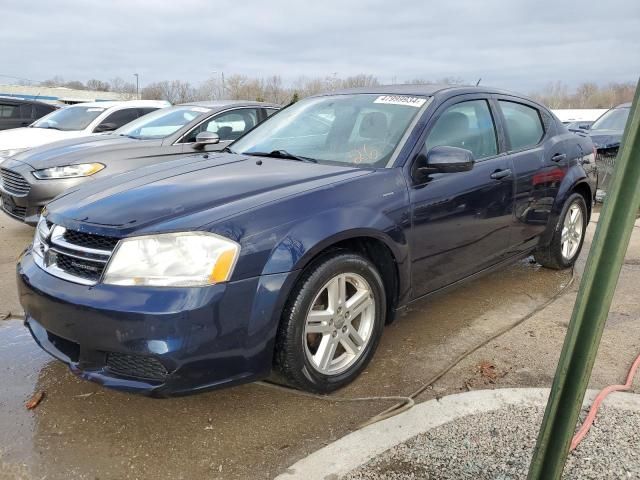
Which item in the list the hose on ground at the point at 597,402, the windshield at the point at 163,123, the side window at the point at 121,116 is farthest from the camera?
the side window at the point at 121,116

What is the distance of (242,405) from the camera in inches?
110

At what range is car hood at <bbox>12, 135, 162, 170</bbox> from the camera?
560 cm

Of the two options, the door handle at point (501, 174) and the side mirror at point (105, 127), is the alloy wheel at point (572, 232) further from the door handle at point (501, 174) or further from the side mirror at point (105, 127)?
the side mirror at point (105, 127)

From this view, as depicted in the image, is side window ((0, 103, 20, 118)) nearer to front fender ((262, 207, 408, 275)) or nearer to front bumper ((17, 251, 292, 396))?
front bumper ((17, 251, 292, 396))

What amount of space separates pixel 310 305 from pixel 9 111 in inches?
508

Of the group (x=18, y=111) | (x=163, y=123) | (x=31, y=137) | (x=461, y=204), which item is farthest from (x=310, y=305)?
(x=18, y=111)

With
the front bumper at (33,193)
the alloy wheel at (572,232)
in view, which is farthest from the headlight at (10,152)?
the alloy wheel at (572,232)

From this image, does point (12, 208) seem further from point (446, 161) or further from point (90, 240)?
point (446, 161)

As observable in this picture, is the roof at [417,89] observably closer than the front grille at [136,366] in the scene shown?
No

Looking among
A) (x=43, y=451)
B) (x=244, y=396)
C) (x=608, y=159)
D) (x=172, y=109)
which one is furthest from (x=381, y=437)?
(x=608, y=159)

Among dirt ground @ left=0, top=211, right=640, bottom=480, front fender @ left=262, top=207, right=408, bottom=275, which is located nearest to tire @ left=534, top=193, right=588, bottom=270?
dirt ground @ left=0, top=211, right=640, bottom=480

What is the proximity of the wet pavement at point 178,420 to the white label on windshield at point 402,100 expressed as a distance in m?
1.51

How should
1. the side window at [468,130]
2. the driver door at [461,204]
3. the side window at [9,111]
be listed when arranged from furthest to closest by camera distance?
the side window at [9,111], the side window at [468,130], the driver door at [461,204]

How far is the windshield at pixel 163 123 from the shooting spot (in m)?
6.88
